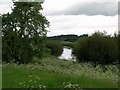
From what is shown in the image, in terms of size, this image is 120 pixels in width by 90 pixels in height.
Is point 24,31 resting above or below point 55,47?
above

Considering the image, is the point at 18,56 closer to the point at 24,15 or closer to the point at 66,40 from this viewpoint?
the point at 24,15

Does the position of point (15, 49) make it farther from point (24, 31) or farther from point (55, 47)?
point (55, 47)

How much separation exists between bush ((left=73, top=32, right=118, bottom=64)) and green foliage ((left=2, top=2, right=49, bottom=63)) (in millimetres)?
8815

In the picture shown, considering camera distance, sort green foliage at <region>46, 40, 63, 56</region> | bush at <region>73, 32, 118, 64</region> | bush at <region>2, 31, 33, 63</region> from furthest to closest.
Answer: green foliage at <region>46, 40, 63, 56</region> < bush at <region>73, 32, 118, 64</region> < bush at <region>2, 31, 33, 63</region>

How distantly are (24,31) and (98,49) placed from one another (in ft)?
42.3

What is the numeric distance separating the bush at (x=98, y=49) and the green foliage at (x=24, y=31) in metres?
8.82

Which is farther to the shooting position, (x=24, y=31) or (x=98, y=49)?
(x=98, y=49)

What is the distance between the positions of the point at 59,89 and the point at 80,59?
35866mm

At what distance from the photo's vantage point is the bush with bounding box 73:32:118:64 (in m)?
47.4

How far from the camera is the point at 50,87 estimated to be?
50.9 ft

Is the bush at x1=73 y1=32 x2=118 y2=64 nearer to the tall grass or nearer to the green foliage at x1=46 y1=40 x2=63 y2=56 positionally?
the tall grass

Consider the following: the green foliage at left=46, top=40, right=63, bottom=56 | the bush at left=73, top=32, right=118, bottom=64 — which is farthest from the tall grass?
the green foliage at left=46, top=40, right=63, bottom=56

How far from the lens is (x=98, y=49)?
158ft

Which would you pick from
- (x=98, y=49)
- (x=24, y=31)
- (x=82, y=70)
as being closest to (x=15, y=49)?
(x=24, y=31)
